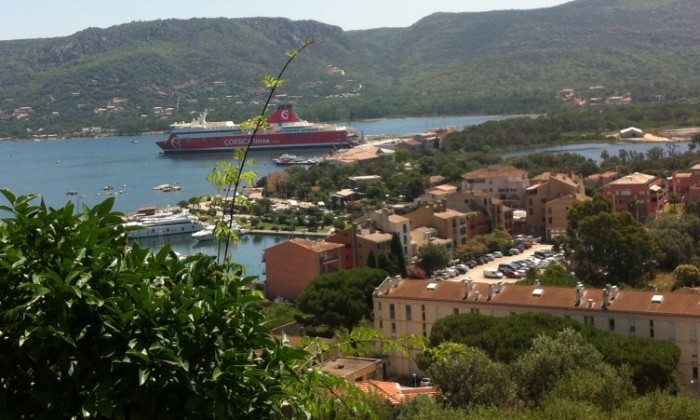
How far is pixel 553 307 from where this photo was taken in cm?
763

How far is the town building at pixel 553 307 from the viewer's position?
707cm

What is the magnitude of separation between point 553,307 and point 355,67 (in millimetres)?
63611

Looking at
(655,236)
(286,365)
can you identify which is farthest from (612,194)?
(286,365)

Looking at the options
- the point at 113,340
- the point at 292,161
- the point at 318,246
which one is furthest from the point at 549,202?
the point at 292,161

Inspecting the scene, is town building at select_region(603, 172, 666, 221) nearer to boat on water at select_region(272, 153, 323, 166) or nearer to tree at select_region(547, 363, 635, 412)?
tree at select_region(547, 363, 635, 412)

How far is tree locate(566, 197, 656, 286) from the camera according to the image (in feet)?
35.0

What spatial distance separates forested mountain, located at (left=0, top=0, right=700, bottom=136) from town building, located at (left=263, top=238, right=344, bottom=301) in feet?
116

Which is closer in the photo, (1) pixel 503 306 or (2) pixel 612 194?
(1) pixel 503 306

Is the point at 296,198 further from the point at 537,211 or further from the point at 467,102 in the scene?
the point at 467,102

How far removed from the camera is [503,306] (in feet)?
25.8

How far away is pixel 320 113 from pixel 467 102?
23.6ft

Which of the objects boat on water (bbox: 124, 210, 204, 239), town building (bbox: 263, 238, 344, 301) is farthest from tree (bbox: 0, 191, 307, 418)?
boat on water (bbox: 124, 210, 204, 239)

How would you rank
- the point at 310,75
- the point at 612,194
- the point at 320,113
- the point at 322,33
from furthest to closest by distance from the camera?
1. the point at 322,33
2. the point at 310,75
3. the point at 320,113
4. the point at 612,194

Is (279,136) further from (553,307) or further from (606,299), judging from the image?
(606,299)
